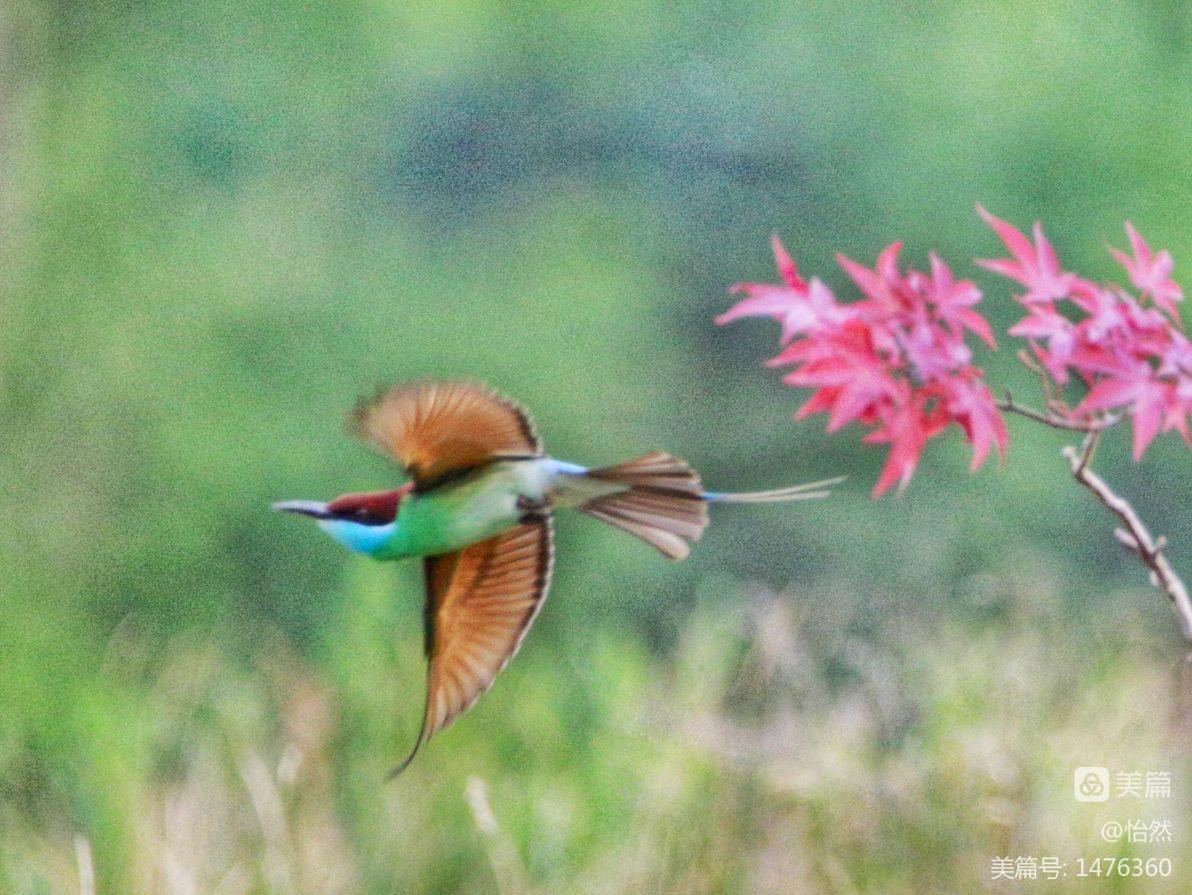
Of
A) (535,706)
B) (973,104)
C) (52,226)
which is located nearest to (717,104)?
(973,104)

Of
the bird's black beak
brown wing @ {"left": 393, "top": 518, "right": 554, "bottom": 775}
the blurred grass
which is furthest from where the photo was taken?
the blurred grass

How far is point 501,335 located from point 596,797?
107 centimetres

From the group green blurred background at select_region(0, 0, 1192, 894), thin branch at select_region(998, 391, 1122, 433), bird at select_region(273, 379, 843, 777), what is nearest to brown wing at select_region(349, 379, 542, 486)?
bird at select_region(273, 379, 843, 777)

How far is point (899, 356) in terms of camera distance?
670 millimetres

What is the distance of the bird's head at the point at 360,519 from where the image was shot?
0.66 m

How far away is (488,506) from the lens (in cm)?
71

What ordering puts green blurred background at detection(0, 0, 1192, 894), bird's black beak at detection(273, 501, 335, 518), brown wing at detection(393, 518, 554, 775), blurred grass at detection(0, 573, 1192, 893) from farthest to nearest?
green blurred background at detection(0, 0, 1192, 894), blurred grass at detection(0, 573, 1192, 893), brown wing at detection(393, 518, 554, 775), bird's black beak at detection(273, 501, 335, 518)

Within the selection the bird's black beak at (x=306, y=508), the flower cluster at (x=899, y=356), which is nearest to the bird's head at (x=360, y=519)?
the bird's black beak at (x=306, y=508)

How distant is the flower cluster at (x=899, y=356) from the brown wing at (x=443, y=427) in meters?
0.13

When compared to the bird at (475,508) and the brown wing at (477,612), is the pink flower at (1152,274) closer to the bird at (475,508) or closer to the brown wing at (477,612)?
the bird at (475,508)

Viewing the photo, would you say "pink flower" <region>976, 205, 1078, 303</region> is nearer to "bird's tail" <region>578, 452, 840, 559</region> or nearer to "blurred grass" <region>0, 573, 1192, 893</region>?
"bird's tail" <region>578, 452, 840, 559</region>

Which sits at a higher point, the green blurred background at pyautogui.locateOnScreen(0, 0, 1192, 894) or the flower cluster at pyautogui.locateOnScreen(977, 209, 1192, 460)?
the flower cluster at pyautogui.locateOnScreen(977, 209, 1192, 460)

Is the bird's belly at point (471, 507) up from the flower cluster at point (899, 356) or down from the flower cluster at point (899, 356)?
down

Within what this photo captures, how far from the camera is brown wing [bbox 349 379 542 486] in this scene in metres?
0.67
